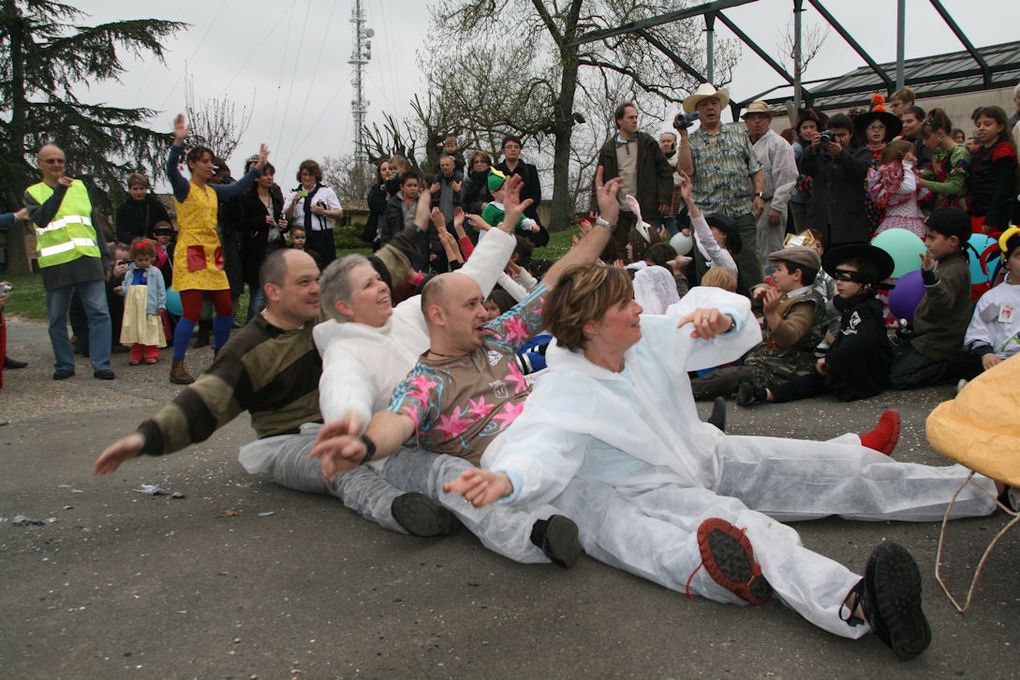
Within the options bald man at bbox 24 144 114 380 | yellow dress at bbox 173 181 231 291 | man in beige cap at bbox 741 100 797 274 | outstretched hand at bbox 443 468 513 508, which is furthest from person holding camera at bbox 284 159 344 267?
outstretched hand at bbox 443 468 513 508

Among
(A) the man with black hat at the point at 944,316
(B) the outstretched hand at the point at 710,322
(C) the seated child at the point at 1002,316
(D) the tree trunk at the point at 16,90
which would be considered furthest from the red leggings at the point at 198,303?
(D) the tree trunk at the point at 16,90

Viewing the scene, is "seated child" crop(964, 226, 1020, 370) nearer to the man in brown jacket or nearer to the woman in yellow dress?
the man in brown jacket

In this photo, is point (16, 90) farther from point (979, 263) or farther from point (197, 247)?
point (979, 263)

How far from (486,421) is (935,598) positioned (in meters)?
1.94

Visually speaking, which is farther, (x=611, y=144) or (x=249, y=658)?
(x=611, y=144)

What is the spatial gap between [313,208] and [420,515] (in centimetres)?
693

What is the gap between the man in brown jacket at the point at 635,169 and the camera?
8.95m

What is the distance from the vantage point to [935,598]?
10.3 feet

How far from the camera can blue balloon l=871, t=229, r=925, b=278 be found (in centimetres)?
739

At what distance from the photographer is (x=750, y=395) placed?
629 cm

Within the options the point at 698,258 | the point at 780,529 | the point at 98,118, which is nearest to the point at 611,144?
the point at 698,258

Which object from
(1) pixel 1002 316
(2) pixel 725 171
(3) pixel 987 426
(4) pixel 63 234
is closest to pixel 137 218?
(4) pixel 63 234

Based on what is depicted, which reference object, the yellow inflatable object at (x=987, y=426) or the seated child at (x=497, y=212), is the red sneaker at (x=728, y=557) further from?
the seated child at (x=497, y=212)

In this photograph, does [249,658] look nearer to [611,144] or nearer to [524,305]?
[524,305]
